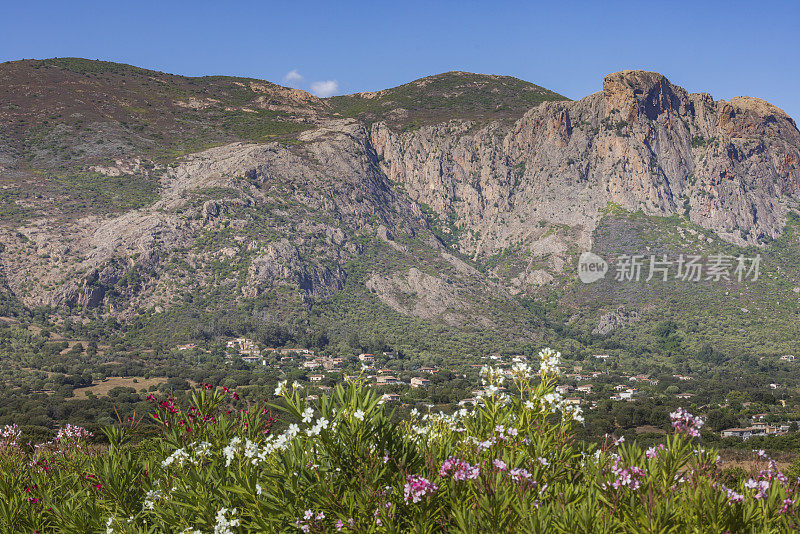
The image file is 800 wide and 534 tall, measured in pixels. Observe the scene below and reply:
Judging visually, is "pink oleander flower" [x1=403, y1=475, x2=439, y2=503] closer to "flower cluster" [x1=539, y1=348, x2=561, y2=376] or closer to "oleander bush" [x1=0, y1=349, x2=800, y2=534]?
"oleander bush" [x1=0, y1=349, x2=800, y2=534]

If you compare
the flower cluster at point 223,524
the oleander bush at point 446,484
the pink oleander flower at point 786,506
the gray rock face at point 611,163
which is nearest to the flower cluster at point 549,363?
the oleander bush at point 446,484

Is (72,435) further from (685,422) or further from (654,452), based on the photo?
(685,422)

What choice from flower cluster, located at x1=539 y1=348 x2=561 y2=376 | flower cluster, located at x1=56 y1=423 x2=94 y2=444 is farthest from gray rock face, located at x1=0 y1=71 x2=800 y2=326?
flower cluster, located at x1=539 y1=348 x2=561 y2=376

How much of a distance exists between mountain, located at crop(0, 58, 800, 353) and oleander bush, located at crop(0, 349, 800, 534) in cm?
9455

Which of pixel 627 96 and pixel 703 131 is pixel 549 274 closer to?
pixel 627 96

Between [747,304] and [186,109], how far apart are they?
162189mm

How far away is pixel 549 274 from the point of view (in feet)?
463

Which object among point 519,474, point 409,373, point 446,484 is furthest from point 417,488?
point 409,373

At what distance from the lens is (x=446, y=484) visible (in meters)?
5.35

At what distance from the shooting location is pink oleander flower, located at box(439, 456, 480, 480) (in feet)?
15.3

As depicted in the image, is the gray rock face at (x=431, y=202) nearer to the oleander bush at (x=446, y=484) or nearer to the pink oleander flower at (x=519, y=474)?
the oleander bush at (x=446, y=484)

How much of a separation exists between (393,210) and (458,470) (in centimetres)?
15943

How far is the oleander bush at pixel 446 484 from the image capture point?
181 inches

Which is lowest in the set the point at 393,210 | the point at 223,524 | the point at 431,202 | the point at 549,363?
the point at 223,524
